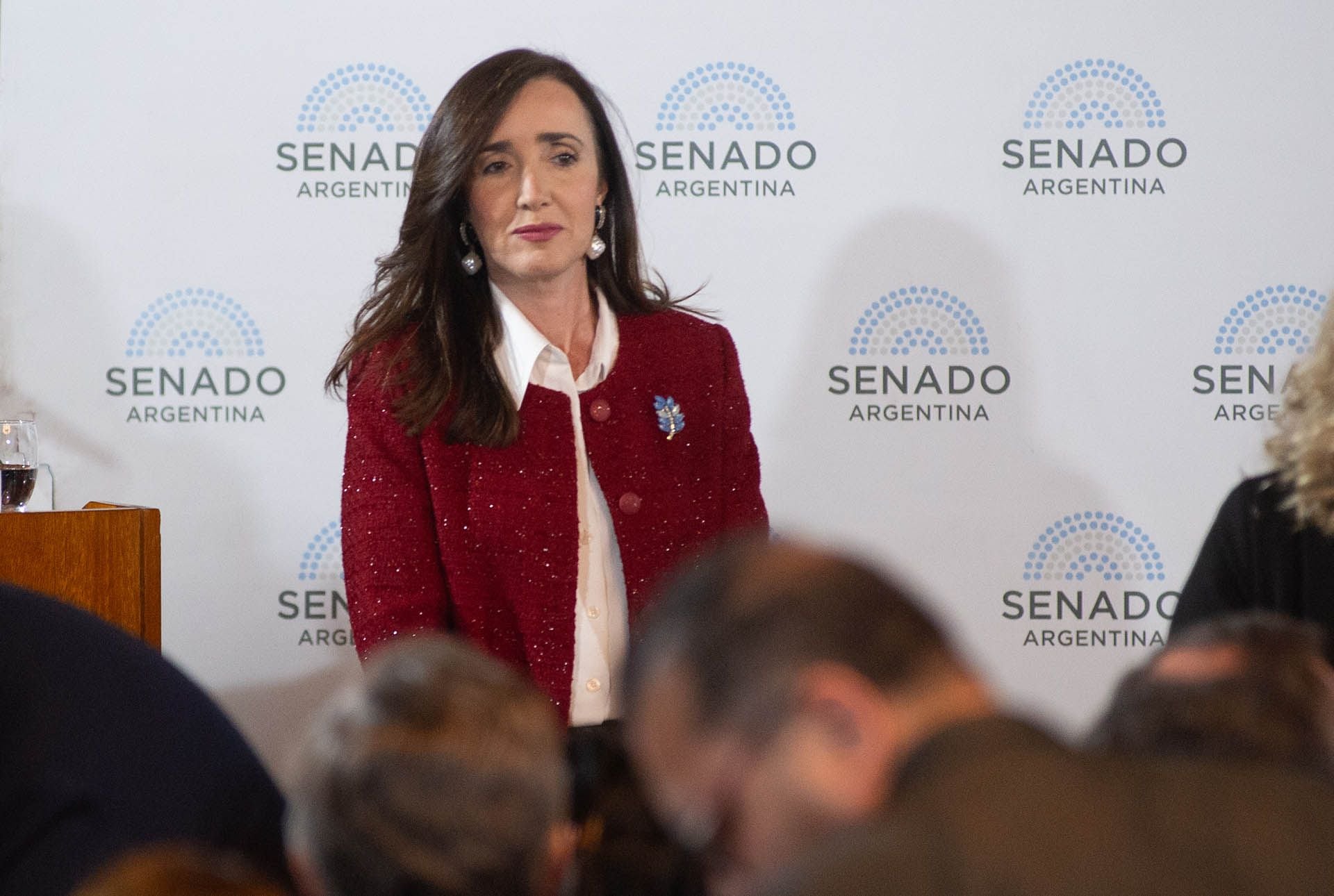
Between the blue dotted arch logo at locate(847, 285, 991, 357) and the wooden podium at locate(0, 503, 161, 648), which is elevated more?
the blue dotted arch logo at locate(847, 285, 991, 357)

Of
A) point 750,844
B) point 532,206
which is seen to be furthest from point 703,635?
point 532,206

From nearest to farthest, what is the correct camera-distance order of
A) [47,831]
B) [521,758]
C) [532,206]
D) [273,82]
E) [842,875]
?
[842,875], [521,758], [47,831], [532,206], [273,82]

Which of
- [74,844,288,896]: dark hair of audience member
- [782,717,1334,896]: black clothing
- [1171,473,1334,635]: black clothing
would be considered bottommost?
[74,844,288,896]: dark hair of audience member

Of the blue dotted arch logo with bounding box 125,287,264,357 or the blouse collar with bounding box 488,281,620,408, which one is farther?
the blue dotted arch logo with bounding box 125,287,264,357

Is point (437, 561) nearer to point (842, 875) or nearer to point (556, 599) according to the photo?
point (556, 599)

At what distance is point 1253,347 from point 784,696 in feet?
8.84

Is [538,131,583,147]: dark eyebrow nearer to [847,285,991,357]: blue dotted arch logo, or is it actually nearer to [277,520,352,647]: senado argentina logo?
[847,285,991,357]: blue dotted arch logo

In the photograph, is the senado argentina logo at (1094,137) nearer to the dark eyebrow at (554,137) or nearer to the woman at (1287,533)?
the dark eyebrow at (554,137)

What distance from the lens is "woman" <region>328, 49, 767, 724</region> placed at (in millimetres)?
2480

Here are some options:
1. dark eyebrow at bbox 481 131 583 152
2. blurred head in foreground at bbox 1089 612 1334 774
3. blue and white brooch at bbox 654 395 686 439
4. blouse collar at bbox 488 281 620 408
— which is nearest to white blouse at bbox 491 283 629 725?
blouse collar at bbox 488 281 620 408

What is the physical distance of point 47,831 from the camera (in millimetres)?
1923

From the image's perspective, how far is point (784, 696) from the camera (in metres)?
1.03

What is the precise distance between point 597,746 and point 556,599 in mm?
Result: 280

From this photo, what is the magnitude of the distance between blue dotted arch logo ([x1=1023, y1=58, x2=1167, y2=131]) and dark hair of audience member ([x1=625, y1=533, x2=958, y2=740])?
2.52 metres
